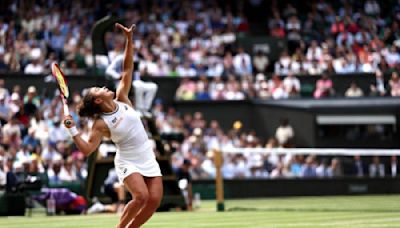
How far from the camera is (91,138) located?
459 inches

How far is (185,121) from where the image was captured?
30969 millimetres

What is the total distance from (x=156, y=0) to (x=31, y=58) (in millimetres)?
8059

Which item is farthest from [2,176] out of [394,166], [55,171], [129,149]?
[129,149]

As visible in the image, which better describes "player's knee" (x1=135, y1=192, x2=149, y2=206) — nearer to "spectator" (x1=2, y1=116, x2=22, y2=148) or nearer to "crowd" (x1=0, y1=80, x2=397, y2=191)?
"crowd" (x1=0, y1=80, x2=397, y2=191)

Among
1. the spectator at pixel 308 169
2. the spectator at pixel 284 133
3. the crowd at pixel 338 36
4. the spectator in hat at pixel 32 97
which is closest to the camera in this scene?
the spectator at pixel 308 169

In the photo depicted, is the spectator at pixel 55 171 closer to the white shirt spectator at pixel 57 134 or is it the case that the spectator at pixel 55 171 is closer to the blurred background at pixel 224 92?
the blurred background at pixel 224 92

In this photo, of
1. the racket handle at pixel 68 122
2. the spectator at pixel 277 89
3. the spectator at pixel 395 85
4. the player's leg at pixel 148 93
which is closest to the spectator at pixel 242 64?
the spectator at pixel 277 89

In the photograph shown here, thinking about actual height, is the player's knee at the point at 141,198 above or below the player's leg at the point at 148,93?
below

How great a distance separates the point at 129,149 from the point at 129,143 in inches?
2.7

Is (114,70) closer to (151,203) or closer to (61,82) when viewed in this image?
(61,82)

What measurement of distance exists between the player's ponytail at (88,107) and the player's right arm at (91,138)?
4.4 inches

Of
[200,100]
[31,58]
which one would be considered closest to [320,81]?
[200,100]

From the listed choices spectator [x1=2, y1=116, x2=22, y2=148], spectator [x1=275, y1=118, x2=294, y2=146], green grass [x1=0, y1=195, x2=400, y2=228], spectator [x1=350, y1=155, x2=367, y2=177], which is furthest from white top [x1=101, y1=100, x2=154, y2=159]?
spectator [x1=275, y1=118, x2=294, y2=146]

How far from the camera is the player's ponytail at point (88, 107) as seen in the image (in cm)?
1182
